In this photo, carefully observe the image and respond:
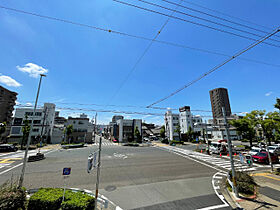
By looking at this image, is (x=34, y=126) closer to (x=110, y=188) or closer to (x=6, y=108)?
(x=6, y=108)

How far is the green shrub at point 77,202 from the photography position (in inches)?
205

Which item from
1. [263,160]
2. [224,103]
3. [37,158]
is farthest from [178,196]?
[224,103]

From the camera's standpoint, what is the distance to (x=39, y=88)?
10.3 metres

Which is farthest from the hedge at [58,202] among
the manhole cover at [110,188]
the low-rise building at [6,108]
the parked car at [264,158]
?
the low-rise building at [6,108]

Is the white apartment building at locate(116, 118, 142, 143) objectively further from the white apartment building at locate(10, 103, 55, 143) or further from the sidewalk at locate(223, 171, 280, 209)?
the sidewalk at locate(223, 171, 280, 209)

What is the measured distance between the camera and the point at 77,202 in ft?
17.6

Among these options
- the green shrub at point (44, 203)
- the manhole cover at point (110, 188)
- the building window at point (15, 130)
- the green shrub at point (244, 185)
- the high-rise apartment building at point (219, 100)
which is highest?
the high-rise apartment building at point (219, 100)

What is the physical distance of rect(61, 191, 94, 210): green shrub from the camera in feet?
17.1

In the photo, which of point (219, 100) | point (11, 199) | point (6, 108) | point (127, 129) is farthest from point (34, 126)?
point (219, 100)

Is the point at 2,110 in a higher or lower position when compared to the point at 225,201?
higher

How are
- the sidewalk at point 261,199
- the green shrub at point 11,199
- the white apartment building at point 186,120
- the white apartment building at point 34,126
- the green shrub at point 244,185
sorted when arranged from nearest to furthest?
the green shrub at point 11,199 → the sidewalk at point 261,199 → the green shrub at point 244,185 → the white apartment building at point 34,126 → the white apartment building at point 186,120

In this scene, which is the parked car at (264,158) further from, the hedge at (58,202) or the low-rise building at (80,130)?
the low-rise building at (80,130)

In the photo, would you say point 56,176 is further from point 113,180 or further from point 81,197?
point 81,197

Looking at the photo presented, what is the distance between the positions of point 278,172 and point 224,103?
117023mm
